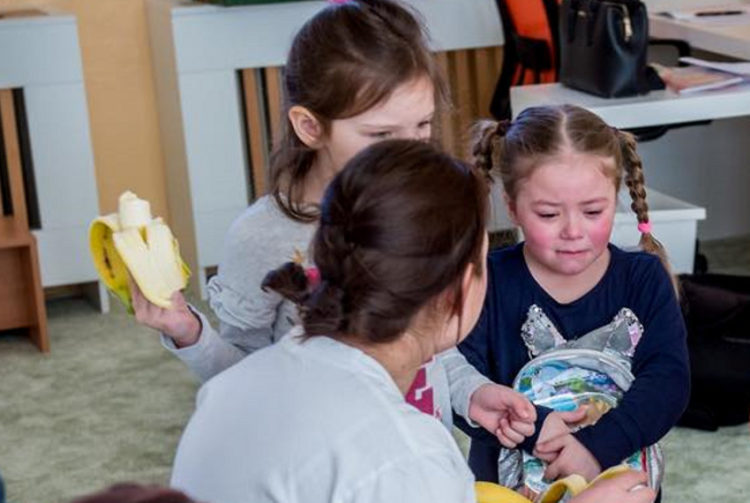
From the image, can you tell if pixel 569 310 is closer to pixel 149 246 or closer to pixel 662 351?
pixel 662 351

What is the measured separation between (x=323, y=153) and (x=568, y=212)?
0.35 meters

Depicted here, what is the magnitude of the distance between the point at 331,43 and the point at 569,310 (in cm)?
48

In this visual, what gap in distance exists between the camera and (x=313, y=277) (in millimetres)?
1406

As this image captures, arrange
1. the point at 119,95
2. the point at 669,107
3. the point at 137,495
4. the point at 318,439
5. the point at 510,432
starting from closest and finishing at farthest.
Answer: the point at 137,495 < the point at 318,439 < the point at 510,432 < the point at 669,107 < the point at 119,95

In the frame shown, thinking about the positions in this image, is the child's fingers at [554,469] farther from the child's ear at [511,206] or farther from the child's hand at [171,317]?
the child's hand at [171,317]

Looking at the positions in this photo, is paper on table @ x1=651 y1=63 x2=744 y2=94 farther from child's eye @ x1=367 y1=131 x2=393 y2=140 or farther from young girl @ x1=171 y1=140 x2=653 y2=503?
young girl @ x1=171 y1=140 x2=653 y2=503

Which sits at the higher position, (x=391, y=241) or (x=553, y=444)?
(x=391, y=241)

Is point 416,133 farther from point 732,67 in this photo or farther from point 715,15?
point 715,15

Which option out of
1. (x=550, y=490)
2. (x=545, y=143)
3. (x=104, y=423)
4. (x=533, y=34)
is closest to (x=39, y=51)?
(x=104, y=423)

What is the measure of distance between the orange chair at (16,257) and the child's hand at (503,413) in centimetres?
227

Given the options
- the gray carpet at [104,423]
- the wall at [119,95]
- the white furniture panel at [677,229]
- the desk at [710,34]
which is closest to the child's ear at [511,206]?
the gray carpet at [104,423]

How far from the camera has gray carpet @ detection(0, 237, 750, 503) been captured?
9.84 ft

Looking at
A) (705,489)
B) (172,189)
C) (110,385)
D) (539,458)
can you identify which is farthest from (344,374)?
(172,189)

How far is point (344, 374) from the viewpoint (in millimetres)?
1314
